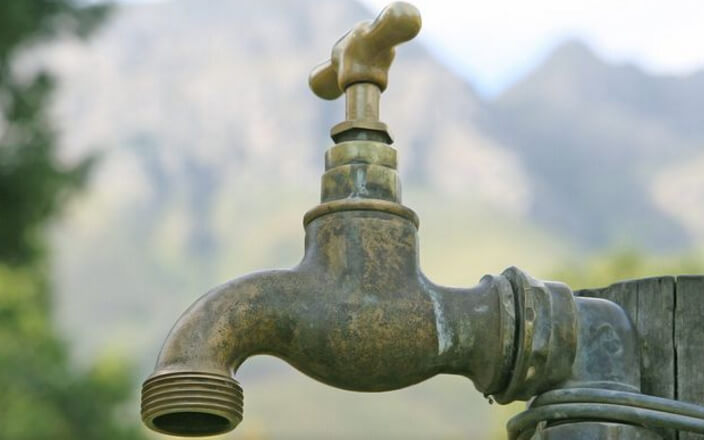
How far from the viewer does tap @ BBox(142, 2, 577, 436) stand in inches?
59.8

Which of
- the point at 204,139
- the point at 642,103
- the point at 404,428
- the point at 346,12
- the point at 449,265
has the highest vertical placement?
the point at 346,12

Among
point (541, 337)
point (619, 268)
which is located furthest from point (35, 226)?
point (541, 337)

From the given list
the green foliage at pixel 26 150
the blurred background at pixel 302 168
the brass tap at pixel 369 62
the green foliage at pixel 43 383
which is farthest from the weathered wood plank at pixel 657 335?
the blurred background at pixel 302 168

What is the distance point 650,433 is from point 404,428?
88771mm

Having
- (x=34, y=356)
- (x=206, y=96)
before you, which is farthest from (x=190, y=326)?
(x=206, y=96)

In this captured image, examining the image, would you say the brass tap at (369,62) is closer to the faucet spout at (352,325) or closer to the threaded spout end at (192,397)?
the faucet spout at (352,325)

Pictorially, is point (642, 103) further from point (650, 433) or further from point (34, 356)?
point (650, 433)

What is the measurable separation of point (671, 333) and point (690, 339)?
0.02 metres

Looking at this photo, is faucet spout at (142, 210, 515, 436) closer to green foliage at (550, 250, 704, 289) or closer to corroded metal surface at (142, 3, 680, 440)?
corroded metal surface at (142, 3, 680, 440)

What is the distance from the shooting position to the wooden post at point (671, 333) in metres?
1.59

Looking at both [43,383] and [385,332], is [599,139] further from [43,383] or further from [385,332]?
[385,332]

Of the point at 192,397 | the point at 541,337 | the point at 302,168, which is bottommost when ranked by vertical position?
the point at 192,397

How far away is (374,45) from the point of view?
1655mm

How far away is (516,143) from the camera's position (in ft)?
492
